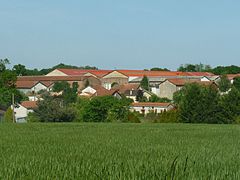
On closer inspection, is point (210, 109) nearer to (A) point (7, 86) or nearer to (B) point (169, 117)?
(B) point (169, 117)

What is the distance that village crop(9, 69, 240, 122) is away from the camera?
4043 inches

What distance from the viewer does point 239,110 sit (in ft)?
213

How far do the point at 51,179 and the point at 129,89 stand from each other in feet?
417

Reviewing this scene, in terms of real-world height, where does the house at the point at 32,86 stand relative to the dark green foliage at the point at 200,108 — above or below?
above

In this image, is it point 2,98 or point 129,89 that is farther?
point 129,89

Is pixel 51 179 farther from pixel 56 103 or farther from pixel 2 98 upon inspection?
pixel 2 98

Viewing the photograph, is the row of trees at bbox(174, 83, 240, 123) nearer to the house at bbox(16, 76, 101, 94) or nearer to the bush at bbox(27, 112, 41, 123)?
the bush at bbox(27, 112, 41, 123)

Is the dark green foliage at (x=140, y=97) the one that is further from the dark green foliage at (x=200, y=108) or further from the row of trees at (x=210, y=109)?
the row of trees at (x=210, y=109)

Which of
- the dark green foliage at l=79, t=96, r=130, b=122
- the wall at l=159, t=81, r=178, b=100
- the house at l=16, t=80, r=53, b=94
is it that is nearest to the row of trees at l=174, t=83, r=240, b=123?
the dark green foliage at l=79, t=96, r=130, b=122

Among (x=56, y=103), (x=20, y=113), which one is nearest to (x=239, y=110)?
(x=56, y=103)

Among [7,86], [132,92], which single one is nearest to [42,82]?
[132,92]

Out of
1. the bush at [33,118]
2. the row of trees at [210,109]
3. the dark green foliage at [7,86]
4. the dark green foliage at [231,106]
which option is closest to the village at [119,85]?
the dark green foliage at [7,86]

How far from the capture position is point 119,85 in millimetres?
156625

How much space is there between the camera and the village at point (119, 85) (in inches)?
4043
